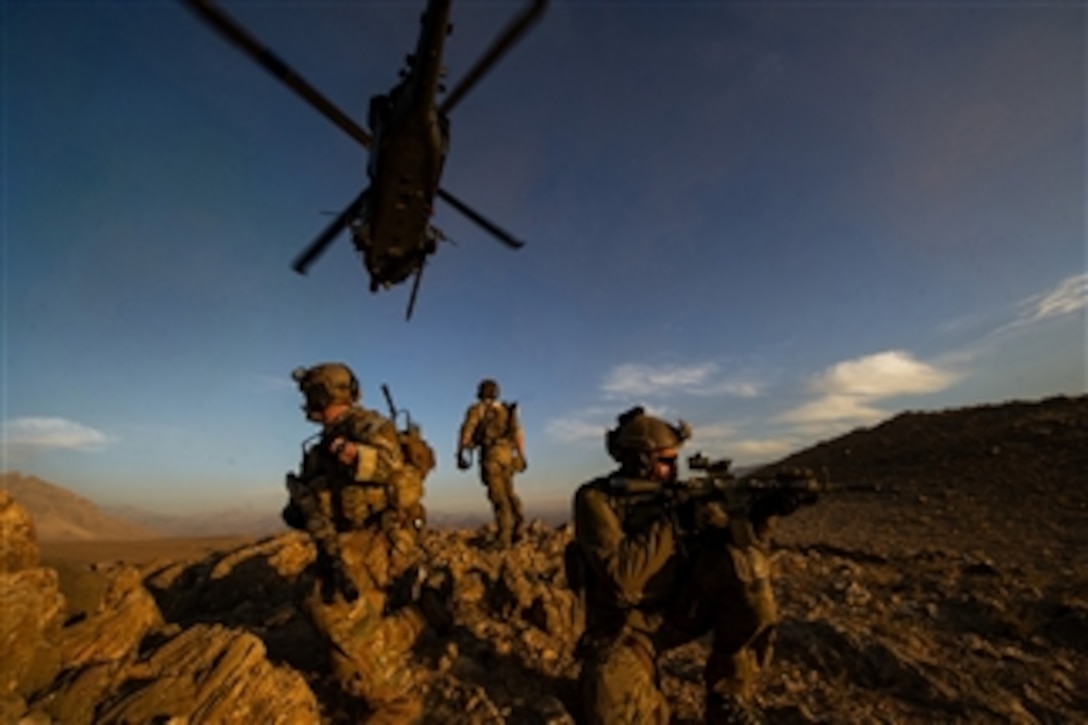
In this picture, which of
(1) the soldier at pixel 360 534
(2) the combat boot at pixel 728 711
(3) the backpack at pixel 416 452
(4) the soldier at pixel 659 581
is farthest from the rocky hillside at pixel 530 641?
(3) the backpack at pixel 416 452

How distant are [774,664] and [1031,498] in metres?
9.74

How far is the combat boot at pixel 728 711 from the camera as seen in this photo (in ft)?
10.7

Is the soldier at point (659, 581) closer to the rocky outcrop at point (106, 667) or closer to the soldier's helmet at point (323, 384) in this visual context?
the rocky outcrop at point (106, 667)

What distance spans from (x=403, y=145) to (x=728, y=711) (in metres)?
8.14

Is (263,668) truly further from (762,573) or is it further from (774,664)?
(774,664)

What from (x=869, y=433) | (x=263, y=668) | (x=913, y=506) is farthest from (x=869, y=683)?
(x=869, y=433)

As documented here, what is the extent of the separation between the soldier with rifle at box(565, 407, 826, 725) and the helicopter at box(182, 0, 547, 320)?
592 centimetres

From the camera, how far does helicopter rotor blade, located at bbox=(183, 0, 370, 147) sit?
6.97 m

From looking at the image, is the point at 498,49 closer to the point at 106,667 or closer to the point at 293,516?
the point at 293,516

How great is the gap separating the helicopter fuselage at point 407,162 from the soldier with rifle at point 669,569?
636cm

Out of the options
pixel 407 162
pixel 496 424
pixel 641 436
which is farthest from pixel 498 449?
pixel 641 436

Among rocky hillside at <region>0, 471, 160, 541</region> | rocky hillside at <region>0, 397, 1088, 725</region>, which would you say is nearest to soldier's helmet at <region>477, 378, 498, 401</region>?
rocky hillside at <region>0, 397, 1088, 725</region>

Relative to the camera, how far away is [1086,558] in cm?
753

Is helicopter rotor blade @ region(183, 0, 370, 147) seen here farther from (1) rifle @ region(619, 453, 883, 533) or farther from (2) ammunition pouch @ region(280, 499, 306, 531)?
(1) rifle @ region(619, 453, 883, 533)
